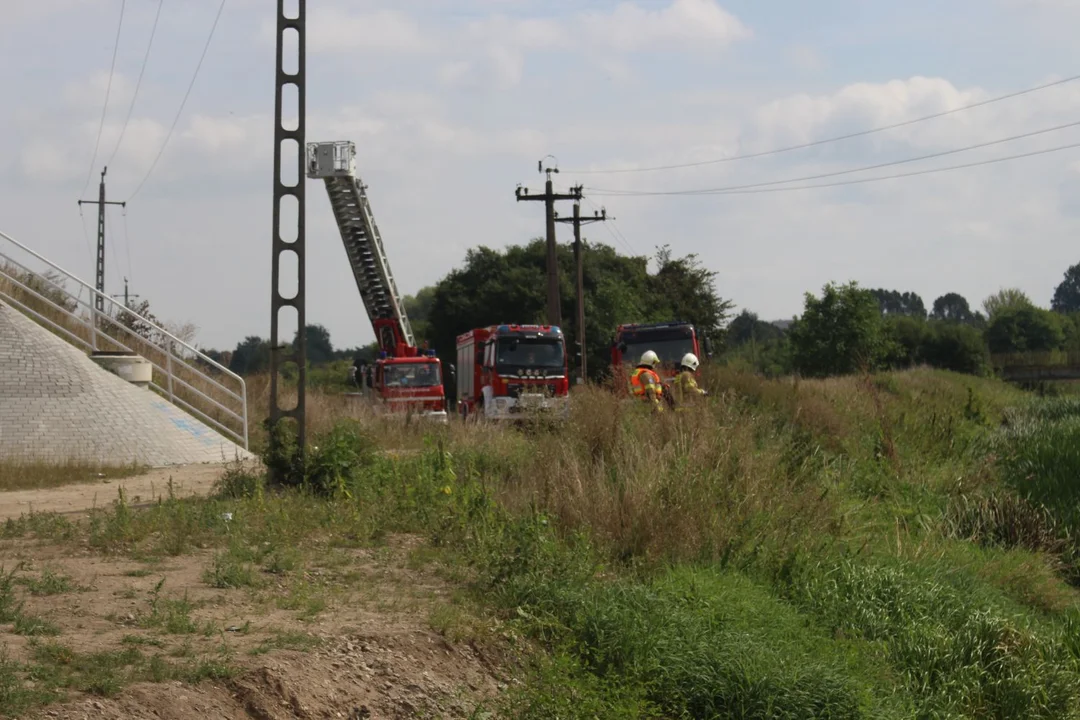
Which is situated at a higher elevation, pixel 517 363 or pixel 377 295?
pixel 377 295

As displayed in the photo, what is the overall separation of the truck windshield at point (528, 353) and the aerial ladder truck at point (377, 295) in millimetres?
2281

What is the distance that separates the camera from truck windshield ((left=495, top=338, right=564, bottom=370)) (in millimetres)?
30750

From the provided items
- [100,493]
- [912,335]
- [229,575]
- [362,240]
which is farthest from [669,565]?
[912,335]

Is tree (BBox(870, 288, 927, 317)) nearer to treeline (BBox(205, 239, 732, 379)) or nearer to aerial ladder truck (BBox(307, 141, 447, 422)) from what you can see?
treeline (BBox(205, 239, 732, 379))

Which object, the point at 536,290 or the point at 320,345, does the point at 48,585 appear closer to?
the point at 536,290

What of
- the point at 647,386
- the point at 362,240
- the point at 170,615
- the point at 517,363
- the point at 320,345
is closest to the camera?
the point at 170,615

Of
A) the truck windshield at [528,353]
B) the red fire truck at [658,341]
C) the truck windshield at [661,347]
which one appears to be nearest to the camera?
the truck windshield at [528,353]

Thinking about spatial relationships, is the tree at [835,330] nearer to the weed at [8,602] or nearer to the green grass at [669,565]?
the green grass at [669,565]

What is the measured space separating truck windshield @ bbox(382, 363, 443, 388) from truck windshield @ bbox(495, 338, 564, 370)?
4109 mm

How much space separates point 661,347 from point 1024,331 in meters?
74.6

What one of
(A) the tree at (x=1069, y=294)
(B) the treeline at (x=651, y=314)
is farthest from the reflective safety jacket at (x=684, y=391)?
(A) the tree at (x=1069, y=294)

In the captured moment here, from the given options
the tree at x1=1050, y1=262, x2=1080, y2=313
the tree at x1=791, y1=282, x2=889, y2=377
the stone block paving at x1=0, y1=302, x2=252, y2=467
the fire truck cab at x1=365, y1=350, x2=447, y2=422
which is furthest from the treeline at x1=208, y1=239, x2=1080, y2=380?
the tree at x1=1050, y1=262, x2=1080, y2=313

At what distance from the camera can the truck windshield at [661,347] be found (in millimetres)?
31781

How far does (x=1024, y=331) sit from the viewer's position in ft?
320
